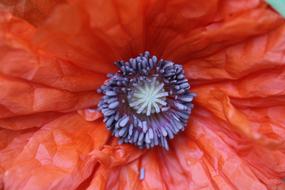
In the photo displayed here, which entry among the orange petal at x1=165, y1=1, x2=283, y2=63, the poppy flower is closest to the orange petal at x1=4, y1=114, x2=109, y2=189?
the poppy flower

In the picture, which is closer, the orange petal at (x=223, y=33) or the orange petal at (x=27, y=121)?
the orange petal at (x=223, y=33)

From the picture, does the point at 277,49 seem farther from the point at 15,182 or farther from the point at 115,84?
the point at 15,182

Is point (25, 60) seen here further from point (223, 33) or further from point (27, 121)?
point (223, 33)

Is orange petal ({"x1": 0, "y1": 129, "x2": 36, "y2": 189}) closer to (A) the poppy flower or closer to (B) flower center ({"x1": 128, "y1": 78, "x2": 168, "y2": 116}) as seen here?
(A) the poppy flower

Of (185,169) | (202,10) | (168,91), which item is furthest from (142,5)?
(185,169)

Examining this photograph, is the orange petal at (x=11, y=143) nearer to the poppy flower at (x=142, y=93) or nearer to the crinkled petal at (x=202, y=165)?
the poppy flower at (x=142, y=93)

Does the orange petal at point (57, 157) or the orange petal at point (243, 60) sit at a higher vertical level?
the orange petal at point (243, 60)

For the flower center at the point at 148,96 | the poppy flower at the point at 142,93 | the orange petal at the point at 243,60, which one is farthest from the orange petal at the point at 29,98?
the orange petal at the point at 243,60
